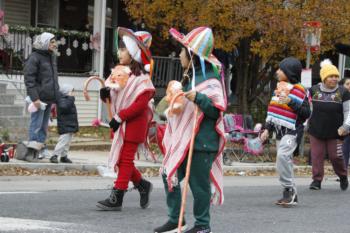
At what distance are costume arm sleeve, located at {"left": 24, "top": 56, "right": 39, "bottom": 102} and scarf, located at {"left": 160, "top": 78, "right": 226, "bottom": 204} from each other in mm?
5581

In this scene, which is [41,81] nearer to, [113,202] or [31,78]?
[31,78]

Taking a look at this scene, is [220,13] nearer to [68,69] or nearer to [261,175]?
[261,175]

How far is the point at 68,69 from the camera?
2002cm

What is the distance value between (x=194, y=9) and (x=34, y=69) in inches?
212

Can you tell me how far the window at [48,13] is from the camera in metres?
21.7

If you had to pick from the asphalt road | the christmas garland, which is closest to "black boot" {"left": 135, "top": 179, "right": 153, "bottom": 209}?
the asphalt road

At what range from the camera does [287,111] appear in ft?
32.2

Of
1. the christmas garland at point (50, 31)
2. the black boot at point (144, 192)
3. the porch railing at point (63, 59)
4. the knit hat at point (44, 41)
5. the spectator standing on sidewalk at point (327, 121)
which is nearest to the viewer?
the black boot at point (144, 192)

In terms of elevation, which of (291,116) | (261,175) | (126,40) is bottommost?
(261,175)

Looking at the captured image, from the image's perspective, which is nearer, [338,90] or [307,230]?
[307,230]

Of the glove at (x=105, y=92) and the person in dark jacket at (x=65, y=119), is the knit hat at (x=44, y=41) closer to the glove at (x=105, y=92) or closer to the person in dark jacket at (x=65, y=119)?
the person in dark jacket at (x=65, y=119)

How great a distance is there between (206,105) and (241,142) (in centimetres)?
954

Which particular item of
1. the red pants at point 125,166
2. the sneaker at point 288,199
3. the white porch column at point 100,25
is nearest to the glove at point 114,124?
the red pants at point 125,166

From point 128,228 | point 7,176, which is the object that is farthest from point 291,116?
point 7,176
